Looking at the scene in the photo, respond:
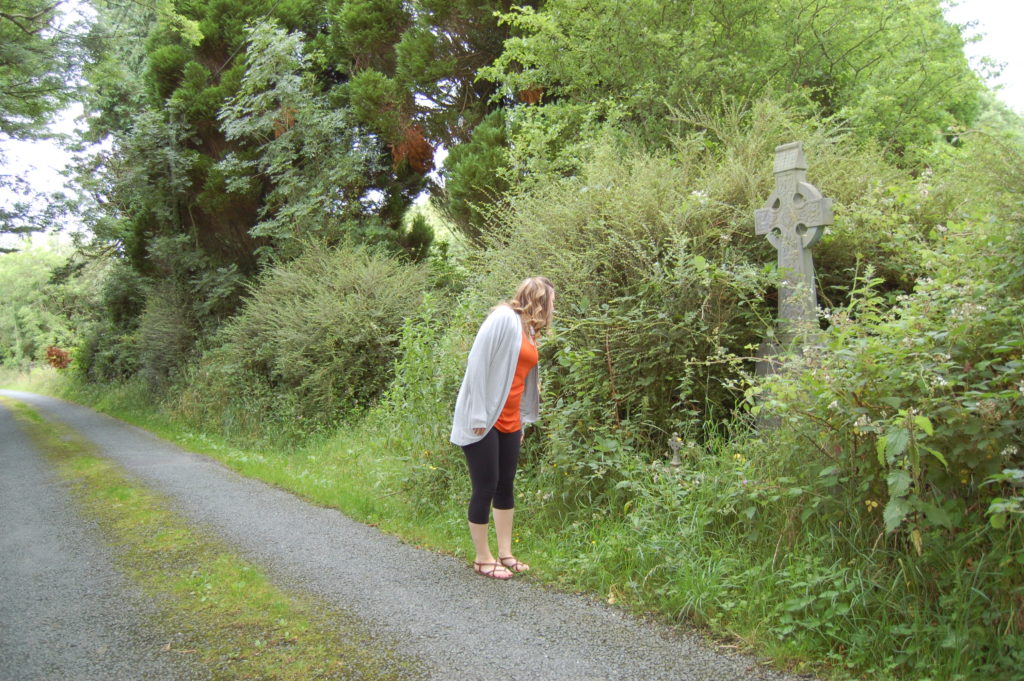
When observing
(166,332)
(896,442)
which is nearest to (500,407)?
(896,442)

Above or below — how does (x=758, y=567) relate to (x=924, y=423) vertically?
below

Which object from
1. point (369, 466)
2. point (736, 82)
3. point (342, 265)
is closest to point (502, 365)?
point (369, 466)

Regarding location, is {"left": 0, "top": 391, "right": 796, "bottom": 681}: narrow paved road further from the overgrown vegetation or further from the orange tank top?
the orange tank top

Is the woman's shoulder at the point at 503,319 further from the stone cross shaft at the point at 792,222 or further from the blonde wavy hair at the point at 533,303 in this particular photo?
the stone cross shaft at the point at 792,222

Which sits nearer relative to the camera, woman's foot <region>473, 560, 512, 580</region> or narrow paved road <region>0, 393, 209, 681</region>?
narrow paved road <region>0, 393, 209, 681</region>

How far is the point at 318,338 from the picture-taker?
496 inches

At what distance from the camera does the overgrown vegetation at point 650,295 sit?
142 inches

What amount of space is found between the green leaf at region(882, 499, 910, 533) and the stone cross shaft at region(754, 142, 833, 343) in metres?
2.38

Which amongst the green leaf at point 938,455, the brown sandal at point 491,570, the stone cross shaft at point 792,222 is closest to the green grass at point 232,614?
the brown sandal at point 491,570

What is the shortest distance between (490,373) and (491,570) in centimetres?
140

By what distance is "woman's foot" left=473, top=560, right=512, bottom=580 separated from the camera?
505 centimetres

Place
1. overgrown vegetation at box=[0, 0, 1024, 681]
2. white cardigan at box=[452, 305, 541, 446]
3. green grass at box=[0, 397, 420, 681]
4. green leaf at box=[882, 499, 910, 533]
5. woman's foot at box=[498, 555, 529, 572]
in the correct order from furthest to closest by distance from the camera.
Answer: woman's foot at box=[498, 555, 529, 572] < white cardigan at box=[452, 305, 541, 446] < green grass at box=[0, 397, 420, 681] < overgrown vegetation at box=[0, 0, 1024, 681] < green leaf at box=[882, 499, 910, 533]

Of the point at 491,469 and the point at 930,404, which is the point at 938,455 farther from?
the point at 491,469

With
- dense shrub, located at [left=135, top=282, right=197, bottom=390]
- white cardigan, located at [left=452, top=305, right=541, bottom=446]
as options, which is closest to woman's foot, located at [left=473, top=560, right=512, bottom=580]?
white cardigan, located at [left=452, top=305, right=541, bottom=446]
